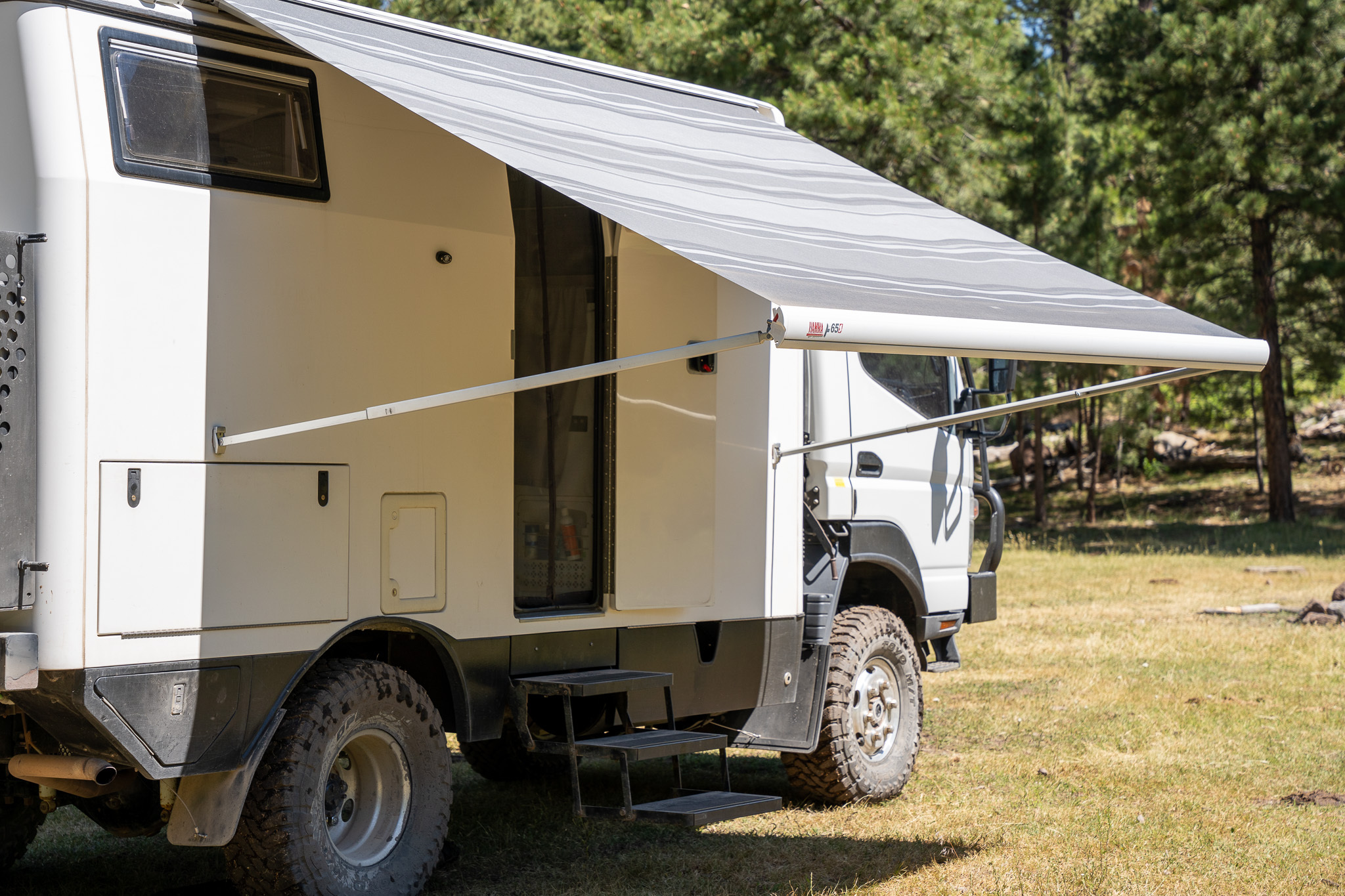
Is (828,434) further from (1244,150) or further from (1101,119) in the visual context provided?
(1101,119)

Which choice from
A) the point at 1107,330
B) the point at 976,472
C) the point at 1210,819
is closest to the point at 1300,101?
the point at 976,472

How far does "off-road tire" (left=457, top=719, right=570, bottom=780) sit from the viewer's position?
7.27 m

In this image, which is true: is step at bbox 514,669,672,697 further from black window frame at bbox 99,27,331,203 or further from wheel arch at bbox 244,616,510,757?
black window frame at bbox 99,27,331,203

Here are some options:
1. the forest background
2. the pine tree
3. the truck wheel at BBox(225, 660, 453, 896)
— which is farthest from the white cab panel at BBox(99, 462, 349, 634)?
the pine tree

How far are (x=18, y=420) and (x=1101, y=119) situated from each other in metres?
20.8

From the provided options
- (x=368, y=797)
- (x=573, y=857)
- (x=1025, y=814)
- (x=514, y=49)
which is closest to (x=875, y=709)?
(x=1025, y=814)

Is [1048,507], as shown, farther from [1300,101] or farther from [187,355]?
[187,355]

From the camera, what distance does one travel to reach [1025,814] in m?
6.39

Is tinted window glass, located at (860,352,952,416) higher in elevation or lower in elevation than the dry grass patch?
higher

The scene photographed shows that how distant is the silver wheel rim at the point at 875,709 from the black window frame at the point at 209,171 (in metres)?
3.54

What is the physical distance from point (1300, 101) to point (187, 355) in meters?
19.0

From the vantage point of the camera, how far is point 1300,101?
19.5 meters

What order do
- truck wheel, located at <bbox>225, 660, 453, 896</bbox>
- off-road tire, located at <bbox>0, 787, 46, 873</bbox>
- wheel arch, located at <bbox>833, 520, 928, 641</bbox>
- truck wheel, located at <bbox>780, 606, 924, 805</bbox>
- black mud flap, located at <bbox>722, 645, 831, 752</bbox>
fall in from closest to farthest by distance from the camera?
truck wheel, located at <bbox>225, 660, 453, 896</bbox> → off-road tire, located at <bbox>0, 787, 46, 873</bbox> → black mud flap, located at <bbox>722, 645, 831, 752</bbox> → truck wheel, located at <bbox>780, 606, 924, 805</bbox> → wheel arch, located at <bbox>833, 520, 928, 641</bbox>

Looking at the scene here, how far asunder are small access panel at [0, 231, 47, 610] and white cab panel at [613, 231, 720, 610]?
87.6 inches
